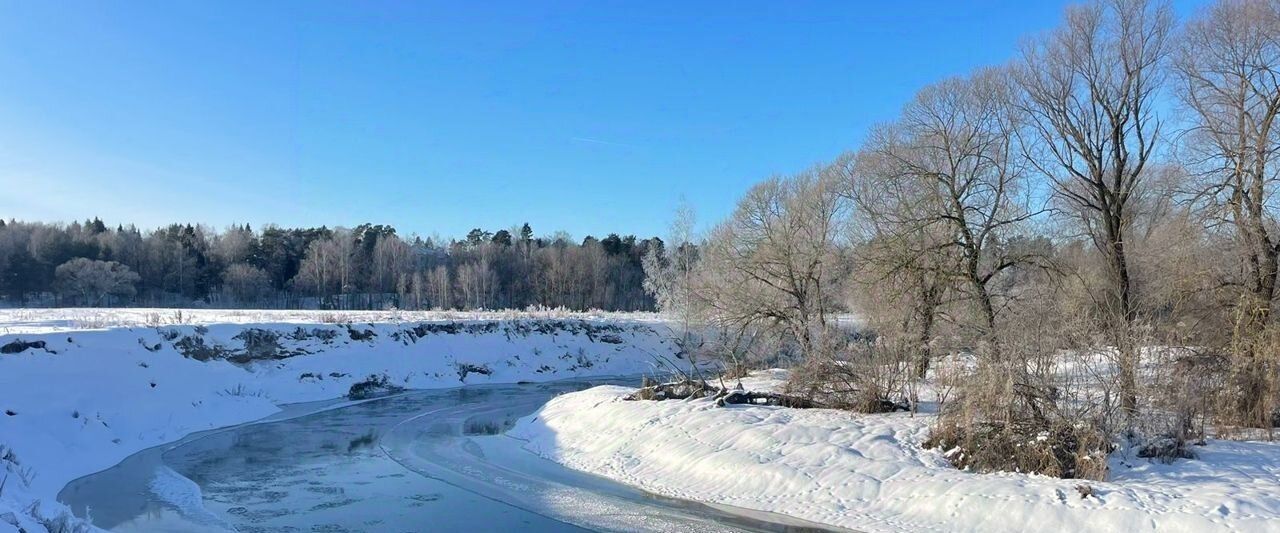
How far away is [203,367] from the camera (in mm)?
20969

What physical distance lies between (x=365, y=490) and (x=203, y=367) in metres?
12.1

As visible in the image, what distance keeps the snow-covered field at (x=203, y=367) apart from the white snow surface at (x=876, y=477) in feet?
26.0

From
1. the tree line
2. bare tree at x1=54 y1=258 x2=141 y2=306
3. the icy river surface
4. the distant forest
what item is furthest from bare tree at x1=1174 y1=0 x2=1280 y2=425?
bare tree at x1=54 y1=258 x2=141 y2=306

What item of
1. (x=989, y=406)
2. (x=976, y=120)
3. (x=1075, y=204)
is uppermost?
(x=976, y=120)

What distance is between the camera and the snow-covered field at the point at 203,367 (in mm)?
13102

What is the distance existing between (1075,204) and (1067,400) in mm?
9085

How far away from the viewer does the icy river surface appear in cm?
982

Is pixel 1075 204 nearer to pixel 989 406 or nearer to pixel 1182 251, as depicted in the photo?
pixel 1182 251

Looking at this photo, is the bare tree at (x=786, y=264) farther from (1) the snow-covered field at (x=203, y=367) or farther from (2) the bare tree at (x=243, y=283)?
(2) the bare tree at (x=243, y=283)

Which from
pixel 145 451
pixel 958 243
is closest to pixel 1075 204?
pixel 958 243

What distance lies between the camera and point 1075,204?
1803 cm

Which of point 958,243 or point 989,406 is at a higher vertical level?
point 958,243

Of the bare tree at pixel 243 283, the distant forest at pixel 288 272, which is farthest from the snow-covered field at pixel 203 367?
the bare tree at pixel 243 283

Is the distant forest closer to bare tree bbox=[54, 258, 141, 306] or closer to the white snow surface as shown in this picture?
bare tree bbox=[54, 258, 141, 306]
